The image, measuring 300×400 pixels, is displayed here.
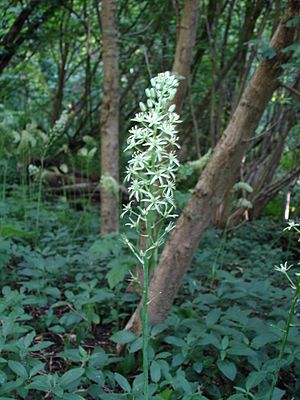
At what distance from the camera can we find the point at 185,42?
3701mm

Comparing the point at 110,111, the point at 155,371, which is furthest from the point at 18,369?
the point at 110,111

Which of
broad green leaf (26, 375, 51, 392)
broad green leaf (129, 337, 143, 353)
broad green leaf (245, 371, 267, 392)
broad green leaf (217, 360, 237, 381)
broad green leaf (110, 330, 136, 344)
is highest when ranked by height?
broad green leaf (26, 375, 51, 392)

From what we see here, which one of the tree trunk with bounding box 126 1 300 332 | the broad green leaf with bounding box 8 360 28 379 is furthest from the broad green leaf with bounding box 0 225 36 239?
the broad green leaf with bounding box 8 360 28 379

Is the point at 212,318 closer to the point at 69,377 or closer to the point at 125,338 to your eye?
the point at 125,338

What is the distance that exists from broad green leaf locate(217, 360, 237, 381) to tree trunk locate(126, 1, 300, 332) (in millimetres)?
516

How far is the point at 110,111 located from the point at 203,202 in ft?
6.33

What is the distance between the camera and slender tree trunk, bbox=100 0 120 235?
14.0ft

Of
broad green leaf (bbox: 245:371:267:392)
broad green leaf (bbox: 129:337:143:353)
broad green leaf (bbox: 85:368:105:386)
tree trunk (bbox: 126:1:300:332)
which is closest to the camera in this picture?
broad green leaf (bbox: 245:371:267:392)

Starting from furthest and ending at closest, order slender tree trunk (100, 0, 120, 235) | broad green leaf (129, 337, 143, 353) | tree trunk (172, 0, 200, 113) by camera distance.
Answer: slender tree trunk (100, 0, 120, 235), tree trunk (172, 0, 200, 113), broad green leaf (129, 337, 143, 353)

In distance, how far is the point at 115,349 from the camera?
110 inches

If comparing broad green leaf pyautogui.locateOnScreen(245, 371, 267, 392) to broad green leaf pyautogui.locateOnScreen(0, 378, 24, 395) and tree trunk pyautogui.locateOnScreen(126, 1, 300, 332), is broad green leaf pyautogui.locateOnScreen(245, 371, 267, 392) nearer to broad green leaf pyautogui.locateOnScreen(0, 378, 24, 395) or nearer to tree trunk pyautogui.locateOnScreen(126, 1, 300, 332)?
tree trunk pyautogui.locateOnScreen(126, 1, 300, 332)

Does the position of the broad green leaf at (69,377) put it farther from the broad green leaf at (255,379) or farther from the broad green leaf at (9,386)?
the broad green leaf at (255,379)

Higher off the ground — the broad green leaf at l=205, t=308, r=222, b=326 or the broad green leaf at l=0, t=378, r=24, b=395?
the broad green leaf at l=205, t=308, r=222, b=326

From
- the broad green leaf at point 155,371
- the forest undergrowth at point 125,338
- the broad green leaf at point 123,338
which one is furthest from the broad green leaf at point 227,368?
the broad green leaf at point 123,338
